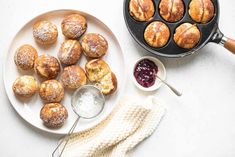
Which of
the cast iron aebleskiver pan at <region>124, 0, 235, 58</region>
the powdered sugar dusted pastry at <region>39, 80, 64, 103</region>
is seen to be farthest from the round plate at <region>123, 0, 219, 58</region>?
the powdered sugar dusted pastry at <region>39, 80, 64, 103</region>

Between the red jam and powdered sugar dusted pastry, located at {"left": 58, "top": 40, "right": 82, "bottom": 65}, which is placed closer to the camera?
powdered sugar dusted pastry, located at {"left": 58, "top": 40, "right": 82, "bottom": 65}

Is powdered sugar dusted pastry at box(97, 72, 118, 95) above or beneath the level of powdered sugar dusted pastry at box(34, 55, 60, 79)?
beneath

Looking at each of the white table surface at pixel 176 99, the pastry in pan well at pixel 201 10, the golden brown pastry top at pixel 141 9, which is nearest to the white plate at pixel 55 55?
the white table surface at pixel 176 99

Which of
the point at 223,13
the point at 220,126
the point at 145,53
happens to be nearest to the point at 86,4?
the point at 145,53

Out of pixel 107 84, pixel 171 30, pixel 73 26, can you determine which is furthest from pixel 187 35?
pixel 73 26

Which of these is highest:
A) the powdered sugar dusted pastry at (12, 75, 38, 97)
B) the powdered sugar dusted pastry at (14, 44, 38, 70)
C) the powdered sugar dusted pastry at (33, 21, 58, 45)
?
the powdered sugar dusted pastry at (33, 21, 58, 45)

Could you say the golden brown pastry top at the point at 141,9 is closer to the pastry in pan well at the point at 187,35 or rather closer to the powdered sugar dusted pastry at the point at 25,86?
the pastry in pan well at the point at 187,35

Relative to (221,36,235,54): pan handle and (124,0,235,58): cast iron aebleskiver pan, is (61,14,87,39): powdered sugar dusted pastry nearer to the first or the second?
(124,0,235,58): cast iron aebleskiver pan

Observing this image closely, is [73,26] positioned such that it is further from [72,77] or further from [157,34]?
[157,34]

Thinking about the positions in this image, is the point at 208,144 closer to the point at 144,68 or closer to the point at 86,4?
the point at 144,68
